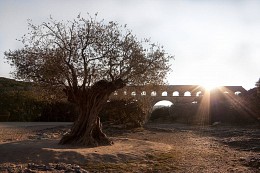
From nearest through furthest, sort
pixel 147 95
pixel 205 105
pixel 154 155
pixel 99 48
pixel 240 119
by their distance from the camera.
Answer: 1. pixel 154 155
2. pixel 99 48
3. pixel 147 95
4. pixel 240 119
5. pixel 205 105

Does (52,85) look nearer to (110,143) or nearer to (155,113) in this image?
(110,143)

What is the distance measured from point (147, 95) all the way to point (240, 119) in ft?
75.4

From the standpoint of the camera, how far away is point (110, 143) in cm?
1652

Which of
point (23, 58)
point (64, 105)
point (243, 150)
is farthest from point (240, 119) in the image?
point (23, 58)

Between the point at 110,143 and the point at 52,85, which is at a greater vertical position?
the point at 52,85

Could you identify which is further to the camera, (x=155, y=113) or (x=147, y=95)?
(x=155, y=113)

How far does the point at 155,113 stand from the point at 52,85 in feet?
103

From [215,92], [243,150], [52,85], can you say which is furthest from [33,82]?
[215,92]

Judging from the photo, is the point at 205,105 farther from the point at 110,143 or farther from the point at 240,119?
the point at 110,143

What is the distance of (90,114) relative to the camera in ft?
53.5

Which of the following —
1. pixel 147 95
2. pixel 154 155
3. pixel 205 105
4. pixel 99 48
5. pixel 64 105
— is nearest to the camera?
pixel 154 155

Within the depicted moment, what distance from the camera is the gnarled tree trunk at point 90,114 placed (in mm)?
15834

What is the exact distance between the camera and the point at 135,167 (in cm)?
1167

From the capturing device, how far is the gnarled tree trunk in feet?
51.9
